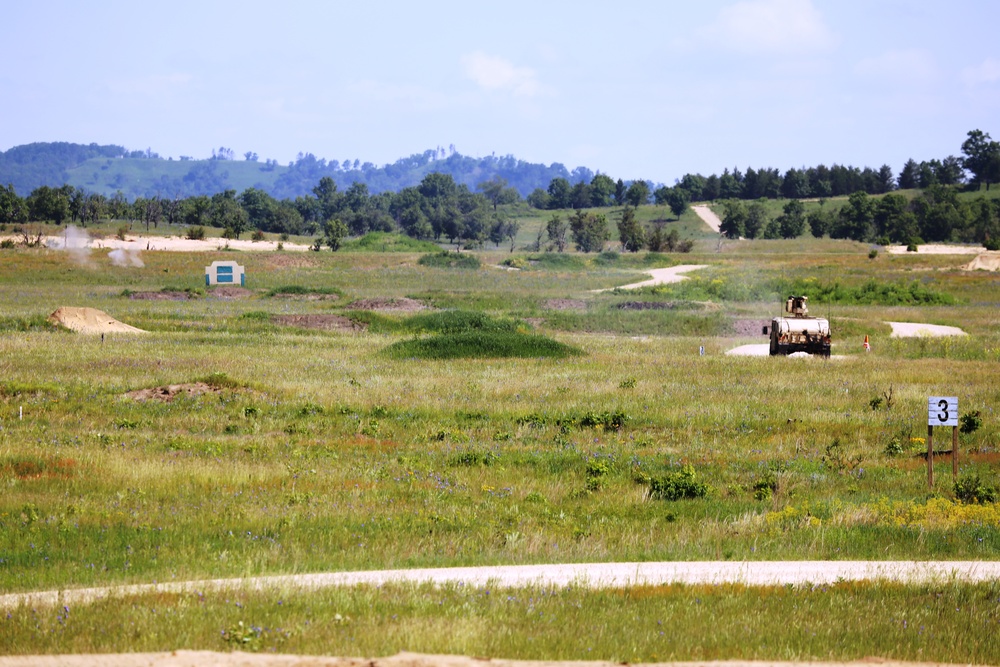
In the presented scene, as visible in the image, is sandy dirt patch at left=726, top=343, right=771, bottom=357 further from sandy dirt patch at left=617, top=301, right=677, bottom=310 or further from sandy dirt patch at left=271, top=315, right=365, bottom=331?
sandy dirt patch at left=617, top=301, right=677, bottom=310

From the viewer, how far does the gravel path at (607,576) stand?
1161 centimetres

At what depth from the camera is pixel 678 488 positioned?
18.3 metres

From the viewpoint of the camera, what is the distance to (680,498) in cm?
1812

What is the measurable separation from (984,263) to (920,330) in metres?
55.9

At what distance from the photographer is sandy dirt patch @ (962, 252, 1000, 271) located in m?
101

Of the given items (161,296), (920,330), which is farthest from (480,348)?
(161,296)

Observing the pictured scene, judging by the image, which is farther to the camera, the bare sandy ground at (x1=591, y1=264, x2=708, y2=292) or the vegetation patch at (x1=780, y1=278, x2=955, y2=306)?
the bare sandy ground at (x1=591, y1=264, x2=708, y2=292)

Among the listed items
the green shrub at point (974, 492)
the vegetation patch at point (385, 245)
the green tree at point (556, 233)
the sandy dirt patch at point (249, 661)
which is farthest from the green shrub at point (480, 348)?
the green tree at point (556, 233)

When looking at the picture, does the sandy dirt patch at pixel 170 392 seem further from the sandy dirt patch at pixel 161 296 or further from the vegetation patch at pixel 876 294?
the vegetation patch at pixel 876 294

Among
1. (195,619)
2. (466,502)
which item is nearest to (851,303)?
(466,502)

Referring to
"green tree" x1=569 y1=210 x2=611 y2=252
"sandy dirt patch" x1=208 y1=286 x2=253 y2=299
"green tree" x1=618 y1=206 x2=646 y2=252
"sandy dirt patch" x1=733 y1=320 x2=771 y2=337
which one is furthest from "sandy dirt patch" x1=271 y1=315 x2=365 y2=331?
"green tree" x1=569 y1=210 x2=611 y2=252

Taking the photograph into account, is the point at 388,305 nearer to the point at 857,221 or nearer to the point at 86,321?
the point at 86,321

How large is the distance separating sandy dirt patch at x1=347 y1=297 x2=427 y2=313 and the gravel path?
52742 millimetres

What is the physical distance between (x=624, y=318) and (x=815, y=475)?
4173 cm
